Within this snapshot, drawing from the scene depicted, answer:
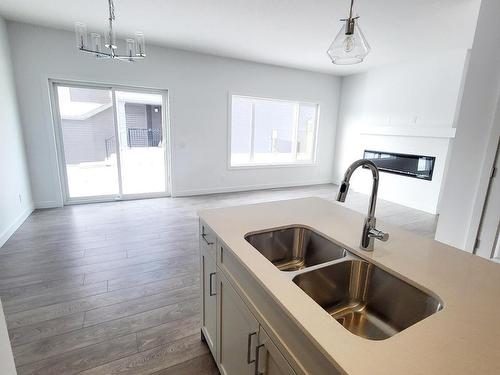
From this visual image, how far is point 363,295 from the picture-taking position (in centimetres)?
117

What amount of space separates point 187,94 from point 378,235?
15.3ft

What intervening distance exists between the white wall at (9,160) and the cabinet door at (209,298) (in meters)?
2.91

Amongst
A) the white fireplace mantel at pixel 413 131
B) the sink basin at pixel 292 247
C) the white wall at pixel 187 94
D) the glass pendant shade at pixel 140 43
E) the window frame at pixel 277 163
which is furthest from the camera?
the window frame at pixel 277 163

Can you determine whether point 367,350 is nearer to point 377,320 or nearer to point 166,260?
point 377,320

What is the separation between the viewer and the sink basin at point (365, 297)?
1.01 meters

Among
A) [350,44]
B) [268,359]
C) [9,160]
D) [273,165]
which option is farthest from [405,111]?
[9,160]

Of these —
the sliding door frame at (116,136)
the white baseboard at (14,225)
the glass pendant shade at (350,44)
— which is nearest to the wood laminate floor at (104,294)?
the white baseboard at (14,225)

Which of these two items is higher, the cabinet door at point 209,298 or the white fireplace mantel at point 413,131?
the white fireplace mantel at point 413,131

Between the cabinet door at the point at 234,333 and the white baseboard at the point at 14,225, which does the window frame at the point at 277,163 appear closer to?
the white baseboard at the point at 14,225

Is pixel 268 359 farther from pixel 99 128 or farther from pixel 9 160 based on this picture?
pixel 99 128

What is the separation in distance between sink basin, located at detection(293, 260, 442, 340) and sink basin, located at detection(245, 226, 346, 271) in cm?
22

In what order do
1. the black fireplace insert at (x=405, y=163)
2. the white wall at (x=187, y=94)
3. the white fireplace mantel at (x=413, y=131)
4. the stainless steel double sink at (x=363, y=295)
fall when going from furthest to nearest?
the black fireplace insert at (x=405, y=163) → the white fireplace mantel at (x=413, y=131) → the white wall at (x=187, y=94) → the stainless steel double sink at (x=363, y=295)

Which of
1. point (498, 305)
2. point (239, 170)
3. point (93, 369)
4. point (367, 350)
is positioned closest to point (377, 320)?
point (498, 305)

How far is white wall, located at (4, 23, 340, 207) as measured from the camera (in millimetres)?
3934
